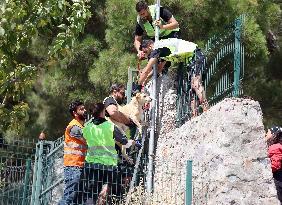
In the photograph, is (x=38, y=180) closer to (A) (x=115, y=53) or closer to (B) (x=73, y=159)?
(B) (x=73, y=159)

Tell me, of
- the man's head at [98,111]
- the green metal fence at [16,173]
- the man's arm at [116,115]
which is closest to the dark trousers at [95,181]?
the man's head at [98,111]

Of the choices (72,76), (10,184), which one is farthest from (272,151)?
(72,76)

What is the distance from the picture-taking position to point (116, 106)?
8.64 metres

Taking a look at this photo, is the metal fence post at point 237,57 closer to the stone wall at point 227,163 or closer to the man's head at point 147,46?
the stone wall at point 227,163

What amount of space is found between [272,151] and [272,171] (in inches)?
9.1

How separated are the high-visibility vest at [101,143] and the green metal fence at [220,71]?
141cm

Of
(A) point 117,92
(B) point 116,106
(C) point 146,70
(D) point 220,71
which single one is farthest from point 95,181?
(D) point 220,71

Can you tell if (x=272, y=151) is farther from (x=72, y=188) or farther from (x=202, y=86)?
(x=72, y=188)

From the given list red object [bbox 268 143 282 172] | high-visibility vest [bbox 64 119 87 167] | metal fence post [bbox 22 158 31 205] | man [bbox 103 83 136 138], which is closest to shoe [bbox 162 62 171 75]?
man [bbox 103 83 136 138]

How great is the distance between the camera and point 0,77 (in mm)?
5527

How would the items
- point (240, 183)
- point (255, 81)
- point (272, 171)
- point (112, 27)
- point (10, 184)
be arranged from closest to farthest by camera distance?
point (240, 183), point (272, 171), point (10, 184), point (112, 27), point (255, 81)

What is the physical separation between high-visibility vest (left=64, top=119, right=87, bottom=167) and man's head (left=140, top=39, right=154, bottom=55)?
1716 mm

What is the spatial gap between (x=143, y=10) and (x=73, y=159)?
2428mm

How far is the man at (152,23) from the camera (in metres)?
9.35
